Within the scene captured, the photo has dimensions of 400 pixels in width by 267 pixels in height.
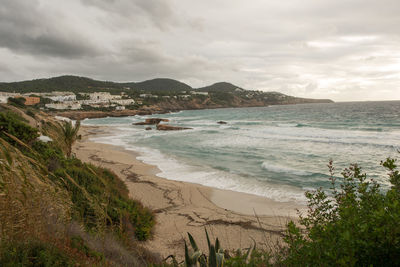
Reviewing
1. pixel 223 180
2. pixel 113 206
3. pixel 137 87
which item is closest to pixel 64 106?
pixel 223 180

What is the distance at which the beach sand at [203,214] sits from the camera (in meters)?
6.67

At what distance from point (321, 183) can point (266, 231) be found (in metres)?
6.48

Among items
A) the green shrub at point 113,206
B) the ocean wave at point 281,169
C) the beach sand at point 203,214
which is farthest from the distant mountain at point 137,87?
the green shrub at point 113,206

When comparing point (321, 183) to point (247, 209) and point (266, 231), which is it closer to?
A: point (247, 209)

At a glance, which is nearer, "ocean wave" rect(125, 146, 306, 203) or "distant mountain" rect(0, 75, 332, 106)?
"ocean wave" rect(125, 146, 306, 203)

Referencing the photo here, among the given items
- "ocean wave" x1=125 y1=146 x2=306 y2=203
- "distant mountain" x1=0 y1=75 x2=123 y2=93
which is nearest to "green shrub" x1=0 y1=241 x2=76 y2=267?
"ocean wave" x1=125 y1=146 x2=306 y2=203

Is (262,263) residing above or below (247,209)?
above

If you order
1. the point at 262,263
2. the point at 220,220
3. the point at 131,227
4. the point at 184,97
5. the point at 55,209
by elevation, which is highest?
the point at 184,97

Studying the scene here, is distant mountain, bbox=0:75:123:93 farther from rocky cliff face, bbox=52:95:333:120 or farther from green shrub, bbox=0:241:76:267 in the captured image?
green shrub, bbox=0:241:76:267

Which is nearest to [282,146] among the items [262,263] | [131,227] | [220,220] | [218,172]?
[218,172]

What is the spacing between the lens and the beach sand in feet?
21.9

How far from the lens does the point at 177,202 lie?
975cm

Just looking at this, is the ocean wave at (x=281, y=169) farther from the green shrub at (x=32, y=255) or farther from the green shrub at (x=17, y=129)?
the green shrub at (x=32, y=255)

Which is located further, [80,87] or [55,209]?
[80,87]
